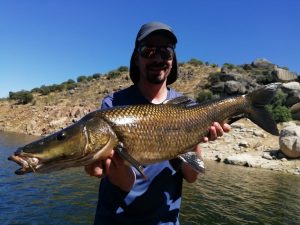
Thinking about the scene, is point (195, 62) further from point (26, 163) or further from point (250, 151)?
point (26, 163)

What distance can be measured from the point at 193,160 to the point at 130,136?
0.83m

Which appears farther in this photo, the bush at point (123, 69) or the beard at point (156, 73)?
the bush at point (123, 69)

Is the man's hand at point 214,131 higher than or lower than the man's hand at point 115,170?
higher

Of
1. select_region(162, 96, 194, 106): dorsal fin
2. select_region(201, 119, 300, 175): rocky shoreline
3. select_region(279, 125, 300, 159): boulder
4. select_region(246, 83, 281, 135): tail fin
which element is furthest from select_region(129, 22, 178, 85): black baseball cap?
select_region(279, 125, 300, 159): boulder

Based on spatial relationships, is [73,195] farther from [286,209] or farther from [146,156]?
[146,156]

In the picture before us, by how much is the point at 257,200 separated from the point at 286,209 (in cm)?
146

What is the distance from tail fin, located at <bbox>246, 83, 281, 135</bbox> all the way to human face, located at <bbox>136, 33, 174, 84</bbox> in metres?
1.30

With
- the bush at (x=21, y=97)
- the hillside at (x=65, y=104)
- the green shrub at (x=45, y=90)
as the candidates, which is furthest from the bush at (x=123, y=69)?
the bush at (x=21, y=97)

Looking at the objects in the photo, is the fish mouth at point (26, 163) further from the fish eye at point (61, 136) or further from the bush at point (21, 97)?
the bush at point (21, 97)

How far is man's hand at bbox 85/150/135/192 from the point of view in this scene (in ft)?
12.5

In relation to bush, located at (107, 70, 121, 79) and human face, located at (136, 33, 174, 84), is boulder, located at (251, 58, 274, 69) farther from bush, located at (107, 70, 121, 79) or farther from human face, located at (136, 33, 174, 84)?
human face, located at (136, 33, 174, 84)

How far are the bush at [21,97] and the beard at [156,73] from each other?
61.7m

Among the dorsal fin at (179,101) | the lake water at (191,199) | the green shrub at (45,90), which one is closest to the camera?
the dorsal fin at (179,101)

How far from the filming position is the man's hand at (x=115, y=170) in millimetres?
3801
